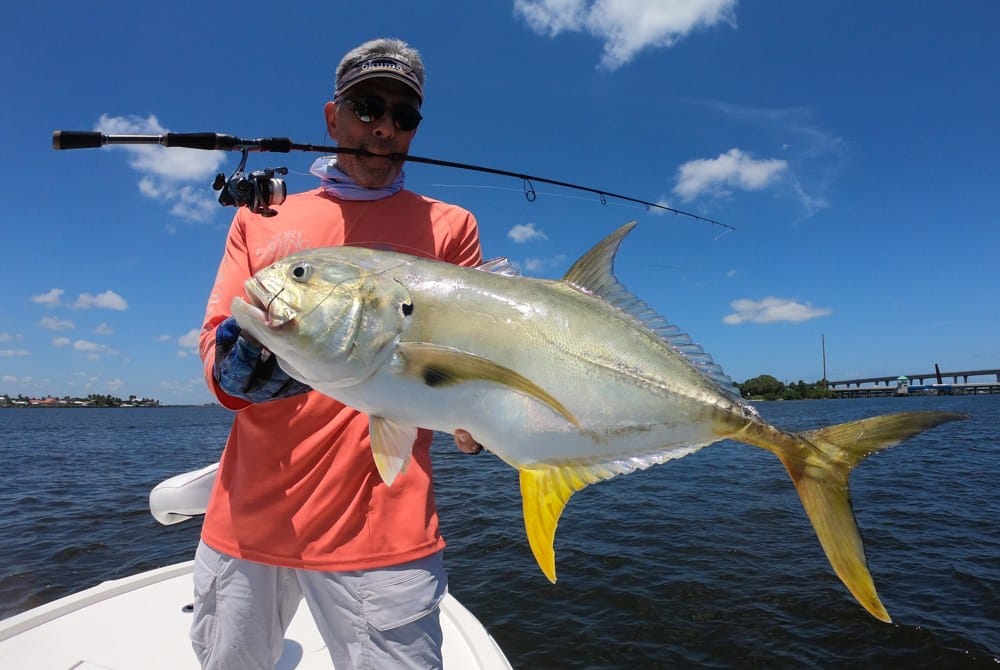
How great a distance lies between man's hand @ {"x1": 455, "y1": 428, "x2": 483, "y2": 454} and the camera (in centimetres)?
199

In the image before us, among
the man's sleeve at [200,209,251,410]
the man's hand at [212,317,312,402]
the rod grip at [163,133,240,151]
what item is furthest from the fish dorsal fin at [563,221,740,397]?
the rod grip at [163,133,240,151]

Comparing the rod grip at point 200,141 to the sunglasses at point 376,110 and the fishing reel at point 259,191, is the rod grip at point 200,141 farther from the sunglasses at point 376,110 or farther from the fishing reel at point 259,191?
the sunglasses at point 376,110

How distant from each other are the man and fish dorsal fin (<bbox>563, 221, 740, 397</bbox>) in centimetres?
76

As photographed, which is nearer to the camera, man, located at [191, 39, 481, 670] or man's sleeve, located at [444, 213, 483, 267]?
man, located at [191, 39, 481, 670]

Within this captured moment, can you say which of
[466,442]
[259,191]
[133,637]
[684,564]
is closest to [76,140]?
[259,191]

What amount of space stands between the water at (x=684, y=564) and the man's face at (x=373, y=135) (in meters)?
6.14

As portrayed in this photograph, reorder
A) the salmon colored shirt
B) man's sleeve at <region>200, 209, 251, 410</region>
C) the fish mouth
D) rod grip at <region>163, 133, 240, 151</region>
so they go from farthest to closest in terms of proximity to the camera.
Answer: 1. rod grip at <region>163, 133, 240, 151</region>
2. the salmon colored shirt
3. man's sleeve at <region>200, 209, 251, 410</region>
4. the fish mouth

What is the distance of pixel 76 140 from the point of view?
119 inches

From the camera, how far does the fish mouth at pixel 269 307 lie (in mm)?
1776

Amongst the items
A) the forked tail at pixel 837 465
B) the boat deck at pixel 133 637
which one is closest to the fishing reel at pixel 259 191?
the forked tail at pixel 837 465

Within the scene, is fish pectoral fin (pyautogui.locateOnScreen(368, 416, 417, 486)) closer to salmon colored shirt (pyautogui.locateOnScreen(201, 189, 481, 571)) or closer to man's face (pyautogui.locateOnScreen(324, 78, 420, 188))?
salmon colored shirt (pyautogui.locateOnScreen(201, 189, 481, 571))

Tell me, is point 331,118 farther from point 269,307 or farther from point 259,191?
point 269,307

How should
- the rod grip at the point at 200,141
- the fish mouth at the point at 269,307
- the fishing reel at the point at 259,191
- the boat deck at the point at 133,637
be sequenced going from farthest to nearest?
1. the boat deck at the point at 133,637
2. the rod grip at the point at 200,141
3. the fishing reel at the point at 259,191
4. the fish mouth at the point at 269,307

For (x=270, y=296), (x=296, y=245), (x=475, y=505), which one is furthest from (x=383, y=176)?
(x=475, y=505)
